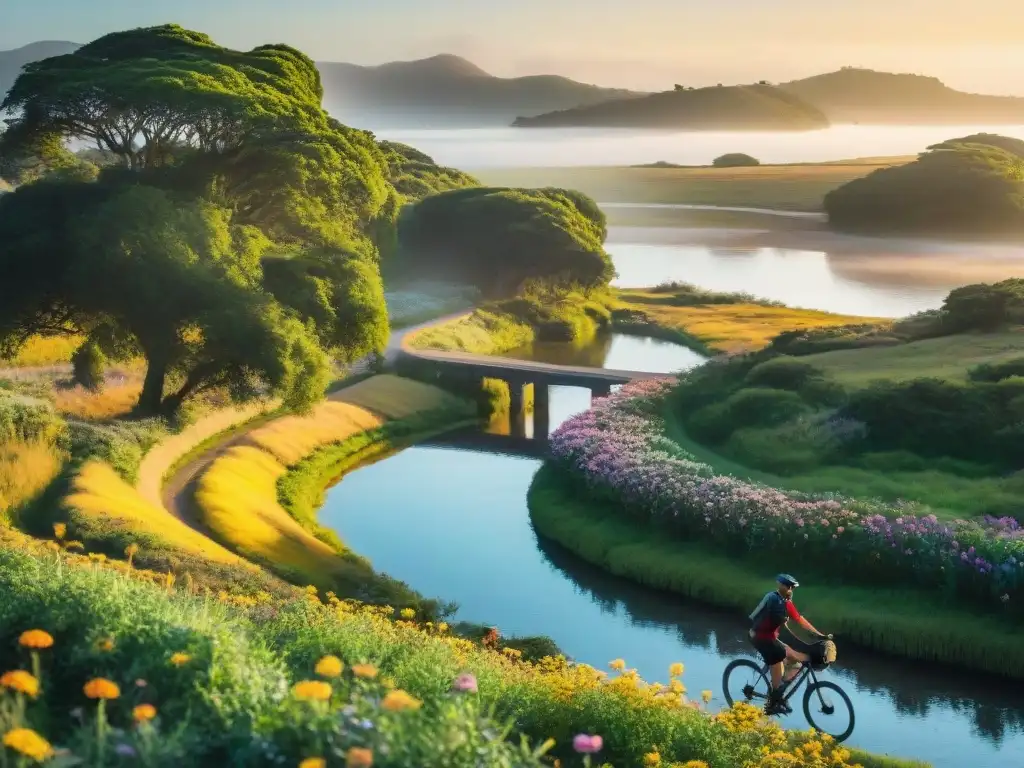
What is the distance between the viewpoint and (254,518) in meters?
35.8

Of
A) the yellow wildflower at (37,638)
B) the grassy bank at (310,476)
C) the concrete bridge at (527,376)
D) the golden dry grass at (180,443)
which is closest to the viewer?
the yellow wildflower at (37,638)

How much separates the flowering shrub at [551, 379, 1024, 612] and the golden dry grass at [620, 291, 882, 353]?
4234 cm

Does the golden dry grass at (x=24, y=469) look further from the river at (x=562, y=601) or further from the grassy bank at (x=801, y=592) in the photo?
the grassy bank at (x=801, y=592)

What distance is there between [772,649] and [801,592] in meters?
12.2

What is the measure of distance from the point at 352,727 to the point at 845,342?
4728cm

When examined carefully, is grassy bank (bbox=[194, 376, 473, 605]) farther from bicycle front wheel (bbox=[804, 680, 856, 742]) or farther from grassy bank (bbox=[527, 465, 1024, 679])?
bicycle front wheel (bbox=[804, 680, 856, 742])

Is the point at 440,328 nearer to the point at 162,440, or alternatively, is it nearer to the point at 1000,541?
the point at 162,440

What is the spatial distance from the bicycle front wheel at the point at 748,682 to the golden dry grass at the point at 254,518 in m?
11.7

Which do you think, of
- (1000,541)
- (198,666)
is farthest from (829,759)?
(1000,541)

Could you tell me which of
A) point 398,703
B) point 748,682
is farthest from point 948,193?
point 398,703

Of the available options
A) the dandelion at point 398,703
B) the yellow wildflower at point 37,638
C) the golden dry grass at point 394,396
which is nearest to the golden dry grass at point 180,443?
the golden dry grass at point 394,396

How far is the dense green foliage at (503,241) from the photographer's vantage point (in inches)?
3597

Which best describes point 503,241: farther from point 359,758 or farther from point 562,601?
point 359,758

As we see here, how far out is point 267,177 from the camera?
4400cm
